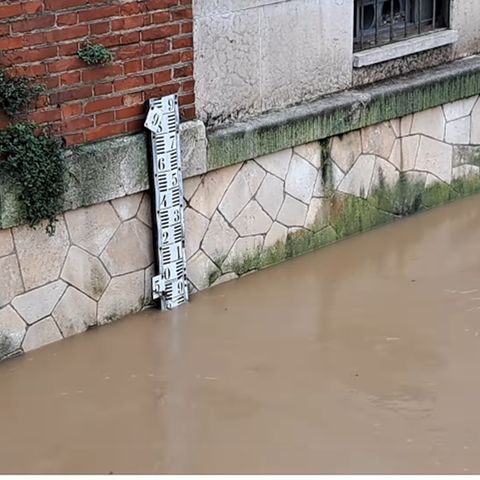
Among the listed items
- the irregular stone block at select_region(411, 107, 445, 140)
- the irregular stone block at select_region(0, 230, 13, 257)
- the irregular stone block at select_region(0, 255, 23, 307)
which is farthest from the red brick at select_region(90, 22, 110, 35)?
the irregular stone block at select_region(411, 107, 445, 140)

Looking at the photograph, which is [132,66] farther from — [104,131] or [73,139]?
[73,139]

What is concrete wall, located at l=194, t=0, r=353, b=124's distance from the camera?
260 inches

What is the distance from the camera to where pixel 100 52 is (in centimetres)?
602

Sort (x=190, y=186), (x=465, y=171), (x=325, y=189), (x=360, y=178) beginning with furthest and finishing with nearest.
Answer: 1. (x=465, y=171)
2. (x=360, y=178)
3. (x=325, y=189)
4. (x=190, y=186)

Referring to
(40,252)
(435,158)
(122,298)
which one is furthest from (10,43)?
(435,158)

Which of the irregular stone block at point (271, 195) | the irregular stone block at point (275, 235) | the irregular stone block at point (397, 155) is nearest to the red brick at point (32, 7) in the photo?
the irregular stone block at point (271, 195)

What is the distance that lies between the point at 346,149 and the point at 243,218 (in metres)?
0.85

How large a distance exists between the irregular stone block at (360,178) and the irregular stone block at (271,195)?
474 millimetres

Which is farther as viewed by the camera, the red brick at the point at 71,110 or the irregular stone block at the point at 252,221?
the irregular stone block at the point at 252,221

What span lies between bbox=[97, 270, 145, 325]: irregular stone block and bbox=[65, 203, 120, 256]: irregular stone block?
0.23 meters

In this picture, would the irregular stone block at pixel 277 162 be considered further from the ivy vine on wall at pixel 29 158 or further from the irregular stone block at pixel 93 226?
the ivy vine on wall at pixel 29 158

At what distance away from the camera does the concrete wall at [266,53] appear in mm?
6594

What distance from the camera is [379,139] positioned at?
24.7ft

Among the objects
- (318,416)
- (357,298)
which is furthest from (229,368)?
(357,298)
